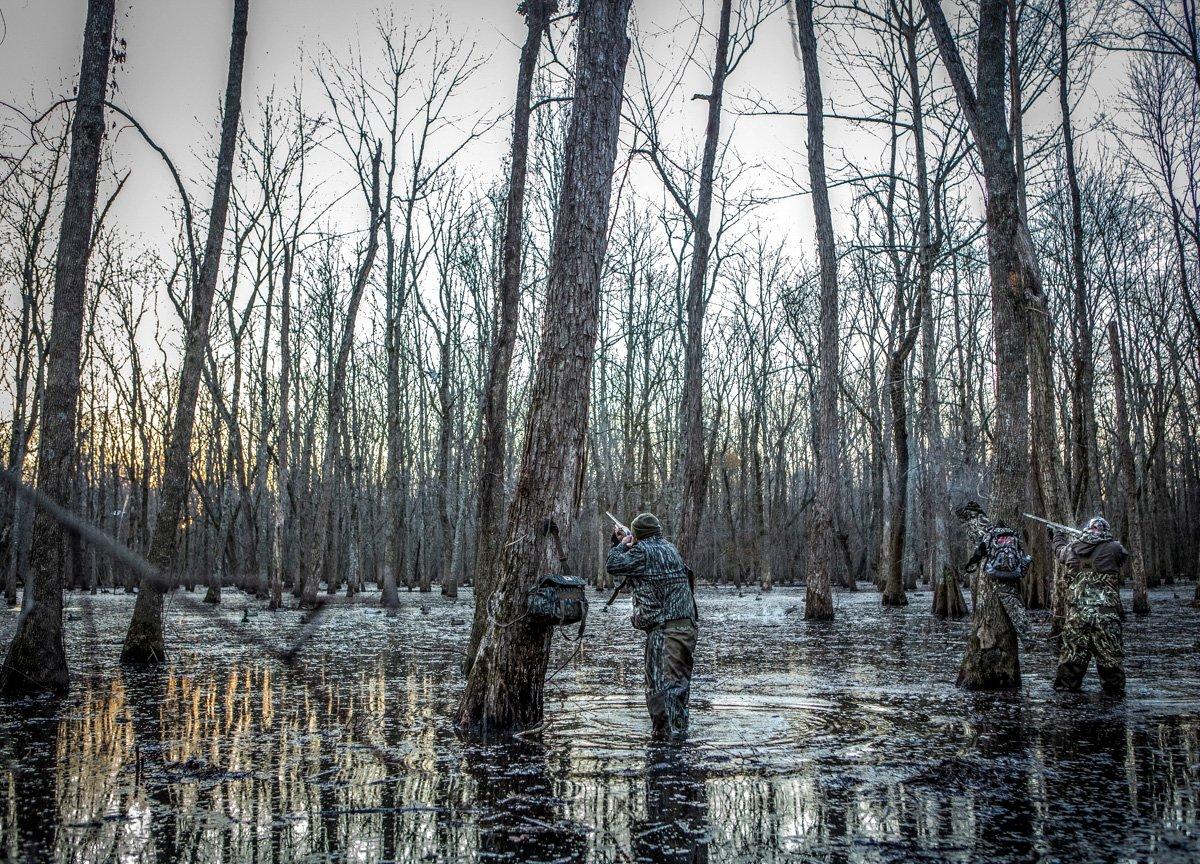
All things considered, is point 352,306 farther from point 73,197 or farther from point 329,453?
point 73,197

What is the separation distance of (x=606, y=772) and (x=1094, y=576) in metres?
5.57

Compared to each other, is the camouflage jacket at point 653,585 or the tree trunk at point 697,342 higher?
the tree trunk at point 697,342

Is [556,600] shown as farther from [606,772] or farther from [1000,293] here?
[1000,293]

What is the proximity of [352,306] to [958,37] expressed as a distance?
530 inches

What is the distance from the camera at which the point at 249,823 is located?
387 cm

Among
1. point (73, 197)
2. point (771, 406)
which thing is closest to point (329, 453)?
point (73, 197)

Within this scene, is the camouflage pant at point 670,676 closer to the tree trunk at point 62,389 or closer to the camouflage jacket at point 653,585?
the camouflage jacket at point 653,585

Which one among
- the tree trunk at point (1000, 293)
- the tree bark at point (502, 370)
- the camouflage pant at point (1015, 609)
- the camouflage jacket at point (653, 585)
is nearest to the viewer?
the camouflage jacket at point (653, 585)

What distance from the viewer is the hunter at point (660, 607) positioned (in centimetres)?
598

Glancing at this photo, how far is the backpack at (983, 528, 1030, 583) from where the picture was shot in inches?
289

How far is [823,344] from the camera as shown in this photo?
1625cm

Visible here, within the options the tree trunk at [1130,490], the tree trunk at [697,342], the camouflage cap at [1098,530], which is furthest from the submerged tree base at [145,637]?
the tree trunk at [1130,490]

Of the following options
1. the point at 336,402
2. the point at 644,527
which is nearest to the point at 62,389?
the point at 644,527

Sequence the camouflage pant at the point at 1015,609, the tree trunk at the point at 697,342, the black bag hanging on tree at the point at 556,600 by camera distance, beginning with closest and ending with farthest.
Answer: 1. the black bag hanging on tree at the point at 556,600
2. the camouflage pant at the point at 1015,609
3. the tree trunk at the point at 697,342
